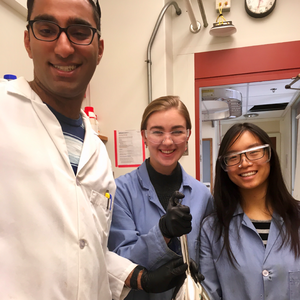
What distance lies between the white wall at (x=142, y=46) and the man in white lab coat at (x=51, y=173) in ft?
4.10

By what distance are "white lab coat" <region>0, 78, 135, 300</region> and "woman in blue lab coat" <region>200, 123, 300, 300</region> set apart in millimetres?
535

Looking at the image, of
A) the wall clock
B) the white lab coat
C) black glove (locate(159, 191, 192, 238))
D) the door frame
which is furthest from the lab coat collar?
the wall clock

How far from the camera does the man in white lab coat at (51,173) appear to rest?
66cm

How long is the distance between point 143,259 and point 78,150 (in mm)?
529

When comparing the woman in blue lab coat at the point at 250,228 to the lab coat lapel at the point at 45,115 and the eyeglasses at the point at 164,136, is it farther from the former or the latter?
the lab coat lapel at the point at 45,115

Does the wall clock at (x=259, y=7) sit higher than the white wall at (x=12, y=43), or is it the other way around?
the wall clock at (x=259, y=7)

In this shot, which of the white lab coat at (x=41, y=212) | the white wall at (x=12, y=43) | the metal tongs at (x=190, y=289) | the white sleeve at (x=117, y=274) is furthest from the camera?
the white wall at (x=12, y=43)

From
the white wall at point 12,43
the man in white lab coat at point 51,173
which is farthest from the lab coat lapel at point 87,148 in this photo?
the white wall at point 12,43

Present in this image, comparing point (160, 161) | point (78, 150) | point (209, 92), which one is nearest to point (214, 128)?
point (209, 92)

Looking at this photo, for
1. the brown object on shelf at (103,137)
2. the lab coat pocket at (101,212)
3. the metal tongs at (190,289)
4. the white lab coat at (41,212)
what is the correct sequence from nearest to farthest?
the white lab coat at (41,212)
the metal tongs at (190,289)
the lab coat pocket at (101,212)
the brown object on shelf at (103,137)

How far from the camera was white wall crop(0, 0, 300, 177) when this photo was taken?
205 centimetres

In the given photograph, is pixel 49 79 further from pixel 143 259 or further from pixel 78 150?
A: pixel 143 259

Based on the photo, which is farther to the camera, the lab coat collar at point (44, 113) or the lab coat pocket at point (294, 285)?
the lab coat pocket at point (294, 285)

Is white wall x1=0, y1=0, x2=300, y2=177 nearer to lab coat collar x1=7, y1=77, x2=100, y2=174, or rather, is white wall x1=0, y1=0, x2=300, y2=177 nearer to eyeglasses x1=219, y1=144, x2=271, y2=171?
eyeglasses x1=219, y1=144, x2=271, y2=171
